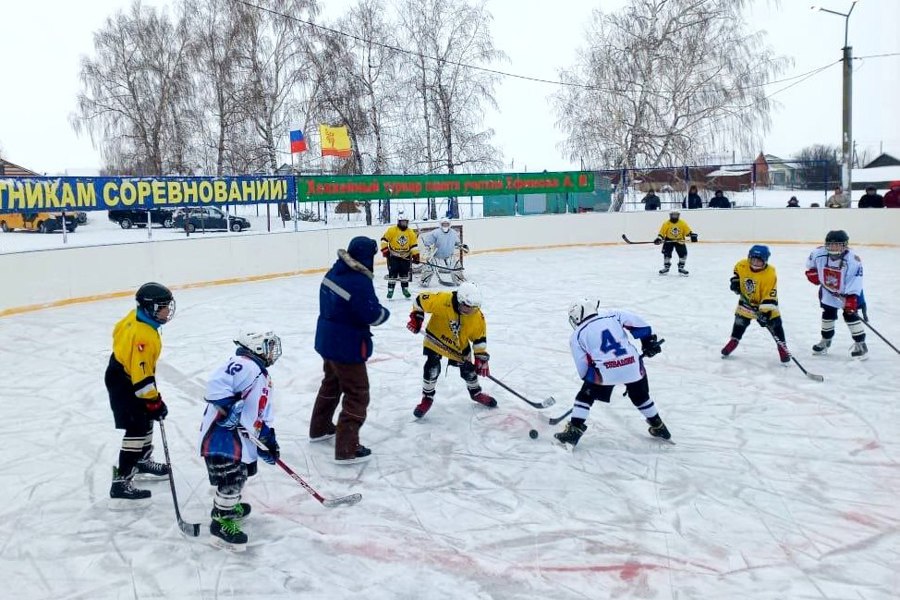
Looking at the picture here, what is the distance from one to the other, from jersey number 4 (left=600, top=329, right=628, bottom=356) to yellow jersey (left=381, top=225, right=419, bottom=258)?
6311 mm

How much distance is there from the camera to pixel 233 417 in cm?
336

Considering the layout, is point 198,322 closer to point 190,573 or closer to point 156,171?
point 190,573

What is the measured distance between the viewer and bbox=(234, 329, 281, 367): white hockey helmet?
135 inches

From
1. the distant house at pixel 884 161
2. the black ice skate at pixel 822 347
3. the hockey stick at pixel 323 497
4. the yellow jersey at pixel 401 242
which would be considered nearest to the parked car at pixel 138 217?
the yellow jersey at pixel 401 242

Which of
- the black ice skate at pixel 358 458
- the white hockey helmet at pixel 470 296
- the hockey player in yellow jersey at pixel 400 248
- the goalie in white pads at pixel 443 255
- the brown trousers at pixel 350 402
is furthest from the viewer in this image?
the goalie in white pads at pixel 443 255

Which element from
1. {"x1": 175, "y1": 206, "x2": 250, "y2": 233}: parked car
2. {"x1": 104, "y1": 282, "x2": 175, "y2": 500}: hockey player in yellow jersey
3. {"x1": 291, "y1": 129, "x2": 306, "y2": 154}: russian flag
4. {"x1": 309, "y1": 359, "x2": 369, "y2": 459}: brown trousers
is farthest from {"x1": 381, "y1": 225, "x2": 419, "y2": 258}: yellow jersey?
{"x1": 291, "y1": 129, "x2": 306, "y2": 154}: russian flag

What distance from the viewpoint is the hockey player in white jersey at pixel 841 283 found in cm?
649

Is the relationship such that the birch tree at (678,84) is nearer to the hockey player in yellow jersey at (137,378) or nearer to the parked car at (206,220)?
the parked car at (206,220)

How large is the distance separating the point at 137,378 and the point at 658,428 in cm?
304

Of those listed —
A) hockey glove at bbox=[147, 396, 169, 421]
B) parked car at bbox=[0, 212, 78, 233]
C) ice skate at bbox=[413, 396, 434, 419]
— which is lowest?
ice skate at bbox=[413, 396, 434, 419]

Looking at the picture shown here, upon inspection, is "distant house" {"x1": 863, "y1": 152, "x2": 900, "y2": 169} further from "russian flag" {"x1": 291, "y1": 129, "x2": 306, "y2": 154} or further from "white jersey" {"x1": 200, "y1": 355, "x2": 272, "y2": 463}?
"white jersey" {"x1": 200, "y1": 355, "x2": 272, "y2": 463}

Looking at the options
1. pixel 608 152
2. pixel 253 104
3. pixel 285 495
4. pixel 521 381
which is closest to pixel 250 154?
pixel 253 104

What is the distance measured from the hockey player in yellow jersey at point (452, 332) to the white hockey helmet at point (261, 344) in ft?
4.93

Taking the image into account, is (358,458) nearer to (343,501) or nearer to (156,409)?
(343,501)
